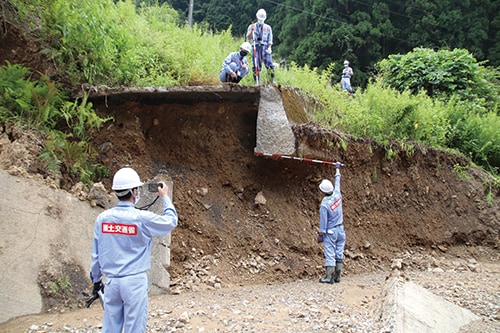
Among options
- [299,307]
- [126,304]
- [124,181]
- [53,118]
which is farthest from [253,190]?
[126,304]

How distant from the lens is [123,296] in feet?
12.2

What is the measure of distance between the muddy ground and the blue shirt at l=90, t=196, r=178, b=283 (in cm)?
270

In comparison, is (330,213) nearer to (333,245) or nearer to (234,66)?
(333,245)

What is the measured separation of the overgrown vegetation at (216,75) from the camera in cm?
712

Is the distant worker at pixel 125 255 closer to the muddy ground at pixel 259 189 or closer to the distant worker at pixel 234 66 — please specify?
the muddy ground at pixel 259 189

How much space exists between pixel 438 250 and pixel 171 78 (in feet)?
25.2

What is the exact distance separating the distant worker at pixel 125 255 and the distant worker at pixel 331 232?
442 centimetres

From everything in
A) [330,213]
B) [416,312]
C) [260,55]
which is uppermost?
[260,55]

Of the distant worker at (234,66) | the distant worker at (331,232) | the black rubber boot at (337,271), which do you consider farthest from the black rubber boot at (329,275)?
the distant worker at (234,66)

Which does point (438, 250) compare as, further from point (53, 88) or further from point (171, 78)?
point (53, 88)

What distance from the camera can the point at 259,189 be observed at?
8.59 meters

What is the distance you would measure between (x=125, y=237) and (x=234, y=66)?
216 inches

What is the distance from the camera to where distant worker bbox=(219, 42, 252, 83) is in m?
8.40

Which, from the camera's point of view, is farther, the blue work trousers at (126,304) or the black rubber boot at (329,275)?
the black rubber boot at (329,275)
